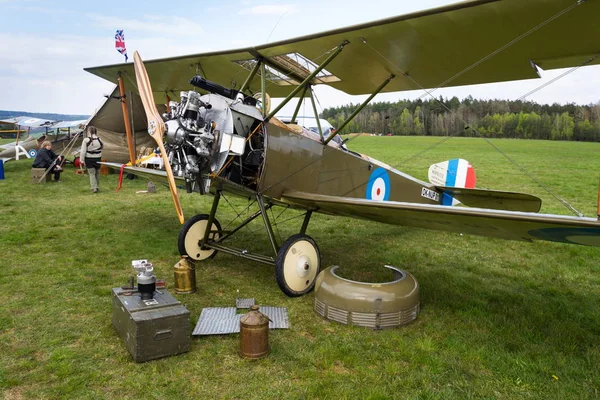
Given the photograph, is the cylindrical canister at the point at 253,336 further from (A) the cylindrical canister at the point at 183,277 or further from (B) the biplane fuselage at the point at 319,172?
(B) the biplane fuselage at the point at 319,172

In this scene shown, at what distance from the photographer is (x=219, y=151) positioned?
4.42 metres

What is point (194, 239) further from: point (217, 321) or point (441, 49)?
point (441, 49)

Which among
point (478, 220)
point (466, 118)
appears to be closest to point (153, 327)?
point (478, 220)

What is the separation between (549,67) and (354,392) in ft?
13.8

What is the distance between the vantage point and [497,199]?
6.44 metres

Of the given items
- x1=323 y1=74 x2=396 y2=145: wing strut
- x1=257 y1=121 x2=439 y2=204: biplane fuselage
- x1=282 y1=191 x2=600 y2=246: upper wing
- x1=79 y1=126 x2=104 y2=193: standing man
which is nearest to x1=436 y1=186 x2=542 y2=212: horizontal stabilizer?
x1=257 y1=121 x2=439 y2=204: biplane fuselage

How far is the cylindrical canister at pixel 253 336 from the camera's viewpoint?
3.14m

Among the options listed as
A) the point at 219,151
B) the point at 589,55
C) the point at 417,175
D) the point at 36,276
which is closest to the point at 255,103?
the point at 219,151

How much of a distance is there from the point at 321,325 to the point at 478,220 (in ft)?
5.54

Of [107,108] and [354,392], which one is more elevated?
[107,108]

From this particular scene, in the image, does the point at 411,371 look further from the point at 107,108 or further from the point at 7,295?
the point at 107,108

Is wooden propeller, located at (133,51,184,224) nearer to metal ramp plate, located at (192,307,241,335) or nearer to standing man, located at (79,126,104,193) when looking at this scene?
metal ramp plate, located at (192,307,241,335)

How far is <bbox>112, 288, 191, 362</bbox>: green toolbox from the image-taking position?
303 centimetres

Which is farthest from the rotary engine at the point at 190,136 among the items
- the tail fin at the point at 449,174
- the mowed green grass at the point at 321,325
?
the tail fin at the point at 449,174
